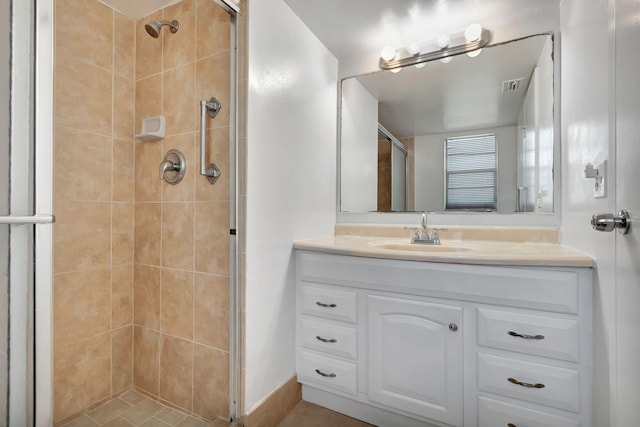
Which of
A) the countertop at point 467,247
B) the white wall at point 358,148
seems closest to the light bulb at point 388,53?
the white wall at point 358,148

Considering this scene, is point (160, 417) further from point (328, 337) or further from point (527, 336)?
point (527, 336)

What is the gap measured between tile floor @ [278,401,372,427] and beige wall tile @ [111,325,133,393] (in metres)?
0.99

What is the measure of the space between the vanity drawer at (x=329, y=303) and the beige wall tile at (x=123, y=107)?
1.36m

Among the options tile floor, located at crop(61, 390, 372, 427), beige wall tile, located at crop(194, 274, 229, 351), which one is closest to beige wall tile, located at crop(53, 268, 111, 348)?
tile floor, located at crop(61, 390, 372, 427)

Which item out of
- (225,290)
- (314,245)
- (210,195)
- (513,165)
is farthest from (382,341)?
(513,165)

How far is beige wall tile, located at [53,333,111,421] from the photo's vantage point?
1478mm

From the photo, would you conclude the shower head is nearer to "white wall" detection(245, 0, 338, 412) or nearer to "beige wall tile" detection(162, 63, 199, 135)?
"beige wall tile" detection(162, 63, 199, 135)

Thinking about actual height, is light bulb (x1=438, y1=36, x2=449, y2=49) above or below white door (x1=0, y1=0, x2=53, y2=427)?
above

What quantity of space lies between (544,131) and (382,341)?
4.46 ft

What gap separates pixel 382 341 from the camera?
1364 millimetres

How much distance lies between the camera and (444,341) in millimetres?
1236

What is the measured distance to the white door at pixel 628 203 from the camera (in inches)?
26.4

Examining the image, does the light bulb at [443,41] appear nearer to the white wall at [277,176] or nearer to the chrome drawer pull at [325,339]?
the white wall at [277,176]

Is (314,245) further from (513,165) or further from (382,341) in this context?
(513,165)
